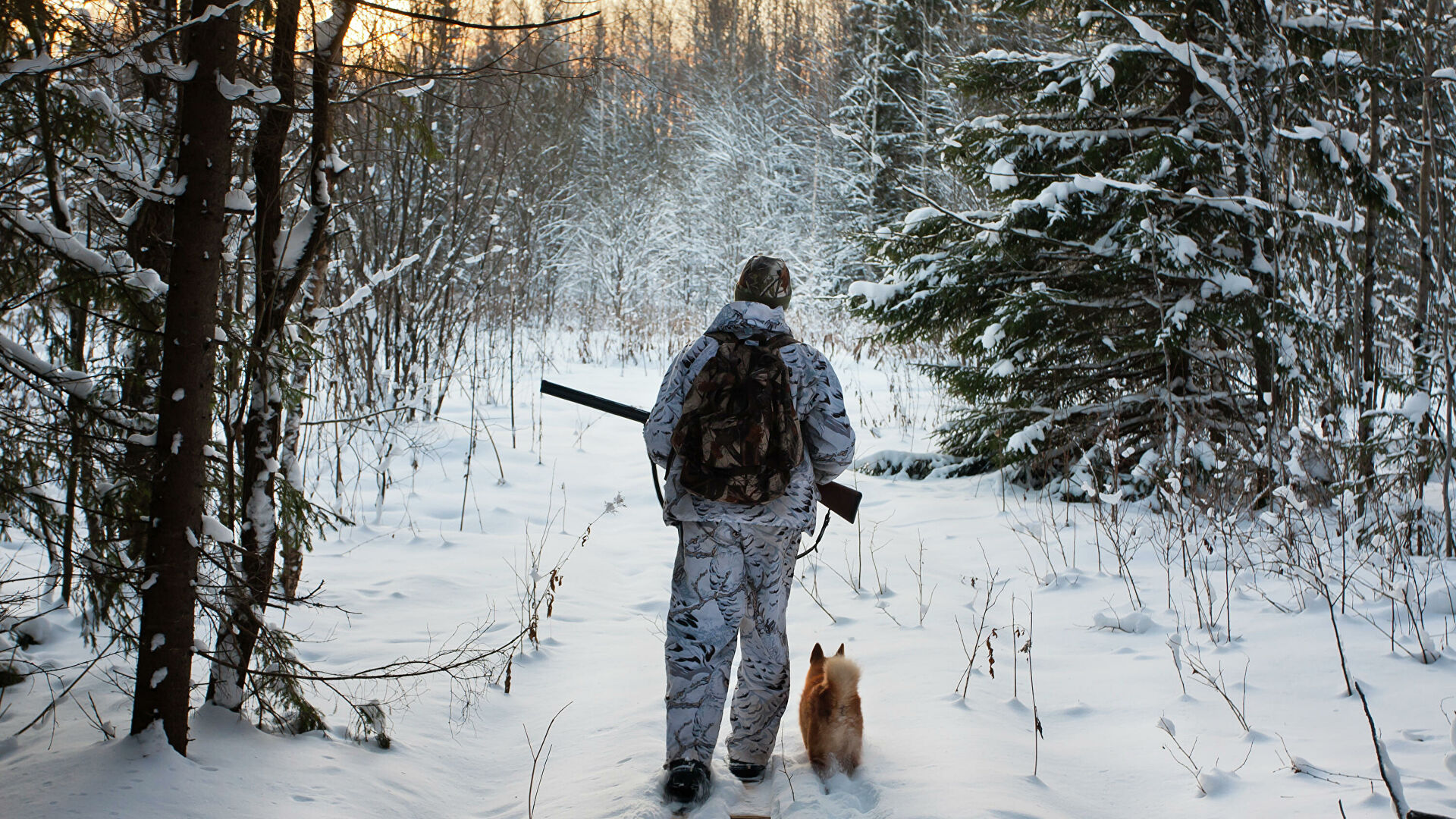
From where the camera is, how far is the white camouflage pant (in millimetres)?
2762

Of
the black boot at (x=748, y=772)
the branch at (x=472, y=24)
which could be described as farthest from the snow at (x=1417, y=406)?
the branch at (x=472, y=24)

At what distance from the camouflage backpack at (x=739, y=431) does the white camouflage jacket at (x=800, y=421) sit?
6cm

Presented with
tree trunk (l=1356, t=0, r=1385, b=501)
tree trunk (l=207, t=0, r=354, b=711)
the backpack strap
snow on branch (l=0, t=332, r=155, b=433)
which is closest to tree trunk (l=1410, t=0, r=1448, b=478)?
tree trunk (l=1356, t=0, r=1385, b=501)

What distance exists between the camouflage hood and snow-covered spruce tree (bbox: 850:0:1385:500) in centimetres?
325

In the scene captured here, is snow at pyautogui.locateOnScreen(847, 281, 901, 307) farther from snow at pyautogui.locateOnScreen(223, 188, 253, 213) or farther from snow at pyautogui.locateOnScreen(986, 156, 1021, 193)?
snow at pyautogui.locateOnScreen(223, 188, 253, 213)

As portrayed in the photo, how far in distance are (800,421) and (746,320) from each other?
14.7 inches

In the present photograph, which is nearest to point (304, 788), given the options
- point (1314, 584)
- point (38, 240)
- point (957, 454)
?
point (38, 240)

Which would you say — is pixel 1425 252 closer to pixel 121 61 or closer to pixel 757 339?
pixel 757 339

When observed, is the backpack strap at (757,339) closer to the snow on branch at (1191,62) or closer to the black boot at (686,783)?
the black boot at (686,783)

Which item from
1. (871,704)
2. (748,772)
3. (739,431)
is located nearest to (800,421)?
(739,431)

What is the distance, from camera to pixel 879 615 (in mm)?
4566

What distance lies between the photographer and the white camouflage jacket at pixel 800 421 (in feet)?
9.18

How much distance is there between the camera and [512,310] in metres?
8.80

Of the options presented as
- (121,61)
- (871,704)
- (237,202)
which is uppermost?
(121,61)
